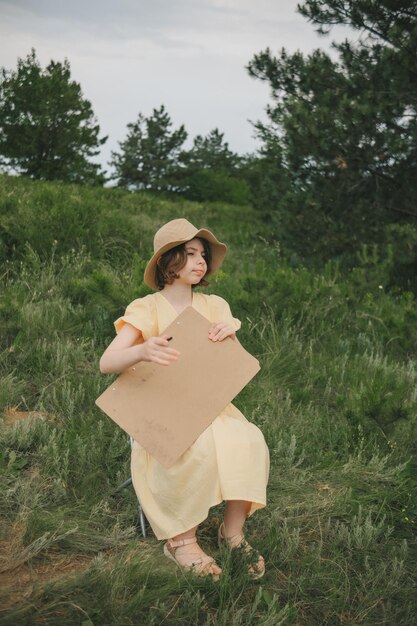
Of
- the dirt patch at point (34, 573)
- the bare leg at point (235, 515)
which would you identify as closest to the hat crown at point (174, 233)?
the bare leg at point (235, 515)

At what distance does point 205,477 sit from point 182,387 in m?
0.35

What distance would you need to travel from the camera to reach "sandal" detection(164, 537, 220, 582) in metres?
2.52

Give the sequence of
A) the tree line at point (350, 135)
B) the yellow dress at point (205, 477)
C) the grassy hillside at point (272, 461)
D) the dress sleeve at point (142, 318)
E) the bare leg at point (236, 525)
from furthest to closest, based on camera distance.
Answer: the tree line at point (350, 135) → the dress sleeve at point (142, 318) → the bare leg at point (236, 525) → the yellow dress at point (205, 477) → the grassy hillside at point (272, 461)

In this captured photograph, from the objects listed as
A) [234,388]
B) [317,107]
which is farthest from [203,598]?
[317,107]

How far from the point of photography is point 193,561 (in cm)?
258

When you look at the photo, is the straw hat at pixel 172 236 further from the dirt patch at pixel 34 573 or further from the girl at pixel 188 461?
the dirt patch at pixel 34 573

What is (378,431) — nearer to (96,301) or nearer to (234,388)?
(234,388)

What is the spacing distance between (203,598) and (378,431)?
66.9 inches

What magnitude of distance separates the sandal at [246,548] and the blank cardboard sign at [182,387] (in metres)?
0.50

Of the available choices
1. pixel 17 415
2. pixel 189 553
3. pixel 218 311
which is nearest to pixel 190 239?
pixel 218 311

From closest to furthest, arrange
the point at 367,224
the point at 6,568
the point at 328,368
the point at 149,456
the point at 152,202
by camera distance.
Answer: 1. the point at 6,568
2. the point at 149,456
3. the point at 328,368
4. the point at 367,224
5. the point at 152,202

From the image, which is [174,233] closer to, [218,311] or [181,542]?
[218,311]

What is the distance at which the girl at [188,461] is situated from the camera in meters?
2.54

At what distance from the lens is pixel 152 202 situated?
11.2 m
